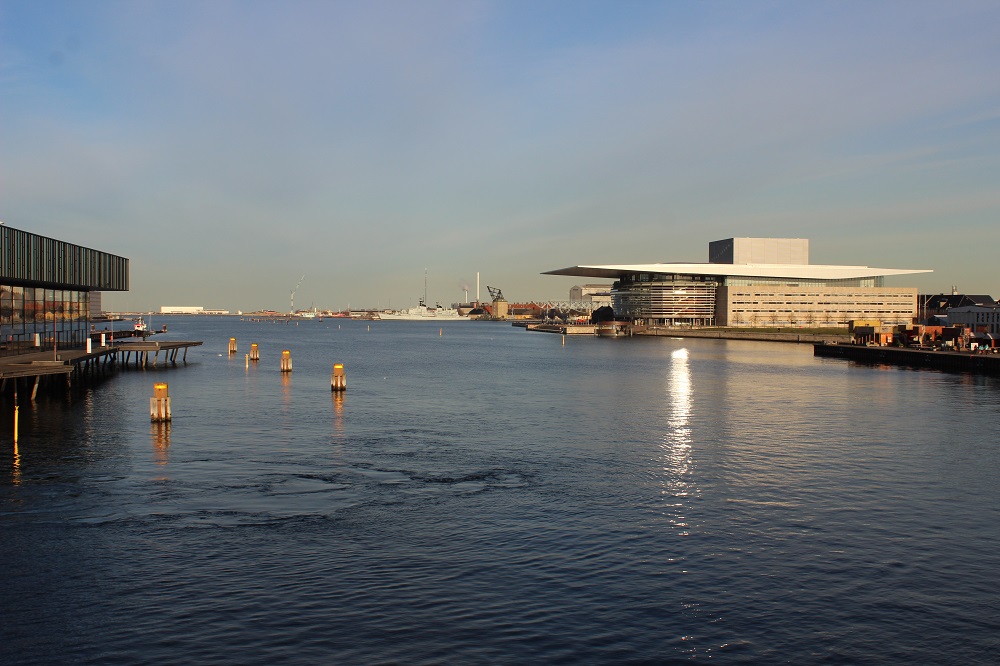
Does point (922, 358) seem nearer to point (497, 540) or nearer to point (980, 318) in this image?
point (980, 318)

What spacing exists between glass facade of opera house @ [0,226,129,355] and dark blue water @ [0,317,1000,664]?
13585 mm

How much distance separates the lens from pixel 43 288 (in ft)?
190

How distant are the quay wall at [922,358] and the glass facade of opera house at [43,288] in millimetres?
76749

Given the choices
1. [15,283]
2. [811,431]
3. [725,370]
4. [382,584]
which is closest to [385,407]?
[811,431]

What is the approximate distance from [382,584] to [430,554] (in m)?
2.01

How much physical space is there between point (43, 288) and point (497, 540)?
5084 cm

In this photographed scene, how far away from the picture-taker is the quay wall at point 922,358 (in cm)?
7669

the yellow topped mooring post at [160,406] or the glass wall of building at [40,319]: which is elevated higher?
the glass wall of building at [40,319]

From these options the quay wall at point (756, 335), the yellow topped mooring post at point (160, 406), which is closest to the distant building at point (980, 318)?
the quay wall at point (756, 335)

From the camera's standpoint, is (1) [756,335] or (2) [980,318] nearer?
(2) [980,318]

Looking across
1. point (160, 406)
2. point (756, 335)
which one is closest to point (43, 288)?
point (160, 406)

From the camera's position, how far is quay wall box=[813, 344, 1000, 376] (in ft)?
252

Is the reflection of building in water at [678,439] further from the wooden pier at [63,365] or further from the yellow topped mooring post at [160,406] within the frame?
the wooden pier at [63,365]

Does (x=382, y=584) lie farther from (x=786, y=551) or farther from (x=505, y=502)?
(x=786, y=551)
